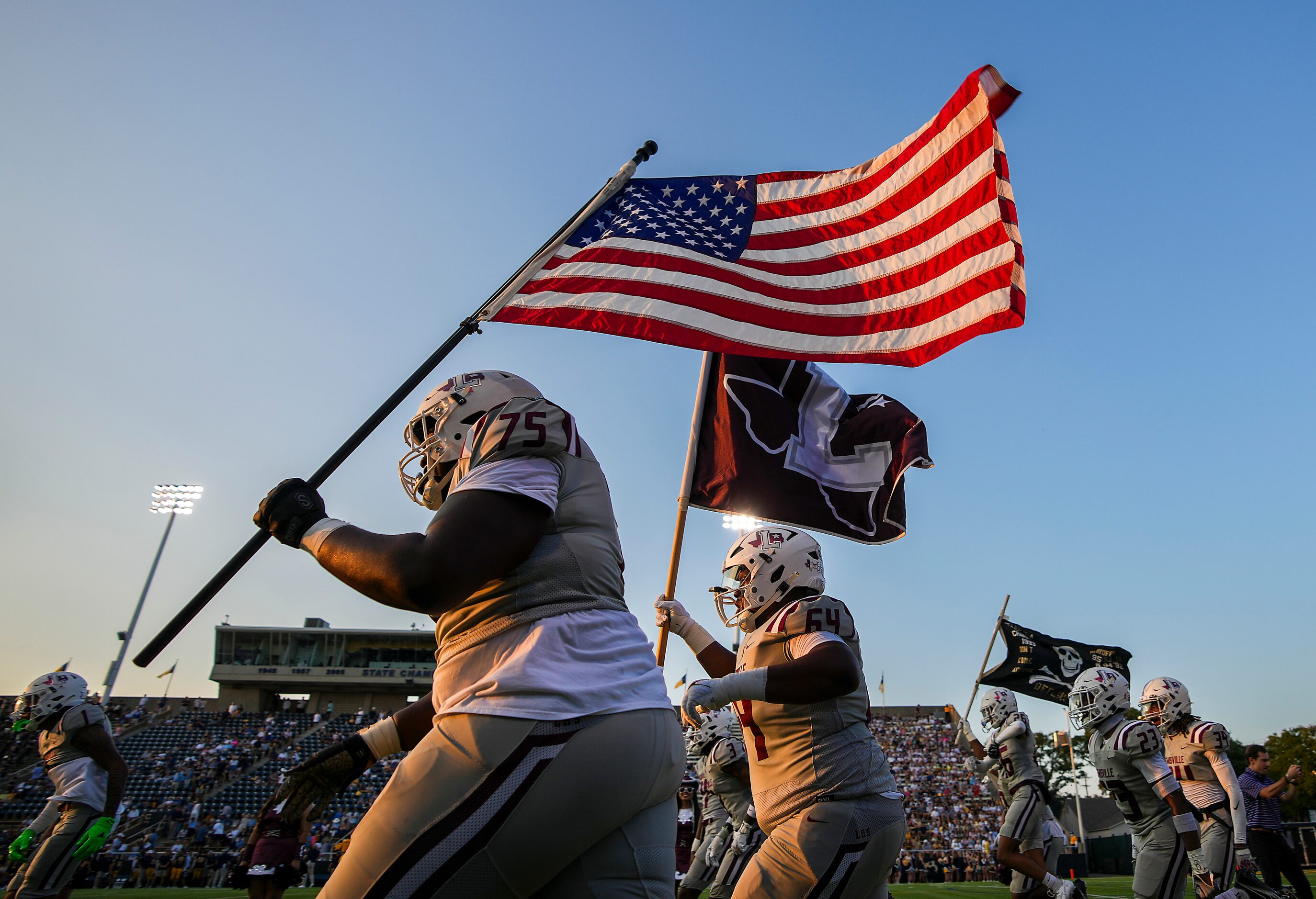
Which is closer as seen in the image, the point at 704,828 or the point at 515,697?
the point at 515,697

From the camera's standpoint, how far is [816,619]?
4.65 metres

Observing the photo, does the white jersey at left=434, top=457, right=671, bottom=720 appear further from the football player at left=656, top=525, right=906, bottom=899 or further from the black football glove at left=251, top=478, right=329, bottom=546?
the football player at left=656, top=525, right=906, bottom=899

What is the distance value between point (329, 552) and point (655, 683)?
95 cm

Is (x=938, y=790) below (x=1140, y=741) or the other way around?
below

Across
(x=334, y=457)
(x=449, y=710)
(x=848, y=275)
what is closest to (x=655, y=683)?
(x=449, y=710)

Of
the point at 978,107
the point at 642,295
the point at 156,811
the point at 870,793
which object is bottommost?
the point at 156,811

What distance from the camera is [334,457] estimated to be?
388 cm

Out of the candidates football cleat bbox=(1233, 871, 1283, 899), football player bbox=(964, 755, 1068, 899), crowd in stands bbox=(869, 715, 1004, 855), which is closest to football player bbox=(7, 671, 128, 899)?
football player bbox=(964, 755, 1068, 899)

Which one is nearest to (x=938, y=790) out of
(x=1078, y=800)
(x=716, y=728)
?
(x=1078, y=800)

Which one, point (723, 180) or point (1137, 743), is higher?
point (723, 180)

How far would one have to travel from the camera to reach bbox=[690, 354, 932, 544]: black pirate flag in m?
8.01

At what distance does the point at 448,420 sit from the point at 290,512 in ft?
1.85

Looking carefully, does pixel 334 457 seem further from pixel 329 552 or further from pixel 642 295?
pixel 642 295

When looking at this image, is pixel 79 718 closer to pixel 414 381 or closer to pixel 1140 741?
pixel 414 381
